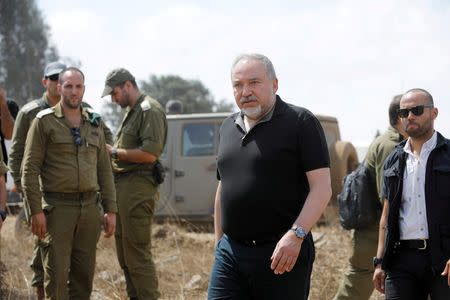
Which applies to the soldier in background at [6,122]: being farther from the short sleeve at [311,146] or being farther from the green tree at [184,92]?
the green tree at [184,92]

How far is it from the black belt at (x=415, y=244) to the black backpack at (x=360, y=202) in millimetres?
966

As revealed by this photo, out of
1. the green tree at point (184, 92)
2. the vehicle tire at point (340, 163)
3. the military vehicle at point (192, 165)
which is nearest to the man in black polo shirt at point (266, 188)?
the vehicle tire at point (340, 163)

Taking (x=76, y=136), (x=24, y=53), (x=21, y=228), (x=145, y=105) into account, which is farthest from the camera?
(x=24, y=53)

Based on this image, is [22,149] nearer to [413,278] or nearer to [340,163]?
[413,278]

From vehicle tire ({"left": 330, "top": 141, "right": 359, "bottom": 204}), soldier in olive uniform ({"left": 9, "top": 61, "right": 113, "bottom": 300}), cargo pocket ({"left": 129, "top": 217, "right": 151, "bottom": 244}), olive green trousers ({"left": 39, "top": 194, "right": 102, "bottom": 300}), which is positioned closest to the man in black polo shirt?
olive green trousers ({"left": 39, "top": 194, "right": 102, "bottom": 300})

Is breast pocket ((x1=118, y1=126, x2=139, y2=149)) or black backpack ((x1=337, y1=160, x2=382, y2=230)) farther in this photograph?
breast pocket ((x1=118, y1=126, x2=139, y2=149))

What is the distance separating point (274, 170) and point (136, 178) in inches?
100

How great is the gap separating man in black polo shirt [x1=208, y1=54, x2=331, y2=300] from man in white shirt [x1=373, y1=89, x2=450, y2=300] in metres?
0.73

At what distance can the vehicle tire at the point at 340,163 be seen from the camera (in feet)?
27.1

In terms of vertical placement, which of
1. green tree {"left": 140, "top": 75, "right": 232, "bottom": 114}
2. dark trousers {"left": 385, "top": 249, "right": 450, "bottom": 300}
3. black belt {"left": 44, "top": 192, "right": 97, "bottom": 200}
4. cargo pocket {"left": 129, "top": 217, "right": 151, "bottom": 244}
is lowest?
green tree {"left": 140, "top": 75, "right": 232, "bottom": 114}

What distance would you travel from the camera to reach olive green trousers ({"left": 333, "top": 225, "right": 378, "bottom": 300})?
4.48 metres

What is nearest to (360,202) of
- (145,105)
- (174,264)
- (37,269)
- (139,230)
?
(139,230)

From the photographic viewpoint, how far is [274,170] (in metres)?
2.85

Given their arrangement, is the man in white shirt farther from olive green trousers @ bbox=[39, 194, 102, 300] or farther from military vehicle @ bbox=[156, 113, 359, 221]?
military vehicle @ bbox=[156, 113, 359, 221]
